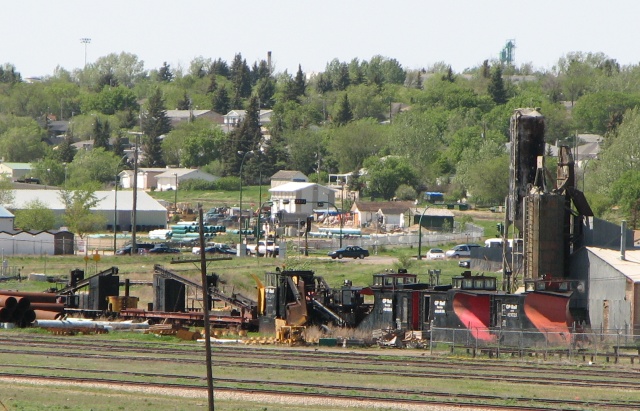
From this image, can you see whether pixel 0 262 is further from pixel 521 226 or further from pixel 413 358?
pixel 413 358

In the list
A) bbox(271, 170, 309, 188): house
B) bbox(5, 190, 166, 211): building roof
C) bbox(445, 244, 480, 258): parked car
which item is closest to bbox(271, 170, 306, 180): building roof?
bbox(271, 170, 309, 188): house

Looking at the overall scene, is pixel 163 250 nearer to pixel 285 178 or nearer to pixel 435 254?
pixel 435 254

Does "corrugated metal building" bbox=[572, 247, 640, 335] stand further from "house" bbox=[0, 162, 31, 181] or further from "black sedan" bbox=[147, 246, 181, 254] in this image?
"house" bbox=[0, 162, 31, 181]

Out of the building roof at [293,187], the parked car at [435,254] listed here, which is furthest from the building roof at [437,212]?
the parked car at [435,254]

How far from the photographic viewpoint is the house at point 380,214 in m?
134

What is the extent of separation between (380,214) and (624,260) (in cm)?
8347

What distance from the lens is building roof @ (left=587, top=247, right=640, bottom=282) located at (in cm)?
4899

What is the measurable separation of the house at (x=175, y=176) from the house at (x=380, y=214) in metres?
42.5

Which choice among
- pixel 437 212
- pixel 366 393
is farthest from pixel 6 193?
pixel 366 393

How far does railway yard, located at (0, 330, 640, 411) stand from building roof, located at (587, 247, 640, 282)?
778 cm

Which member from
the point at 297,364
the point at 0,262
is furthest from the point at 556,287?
the point at 0,262

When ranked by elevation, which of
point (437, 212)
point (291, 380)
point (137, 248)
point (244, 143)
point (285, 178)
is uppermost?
point (244, 143)

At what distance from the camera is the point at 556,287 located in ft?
158

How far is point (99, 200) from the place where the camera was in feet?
413
